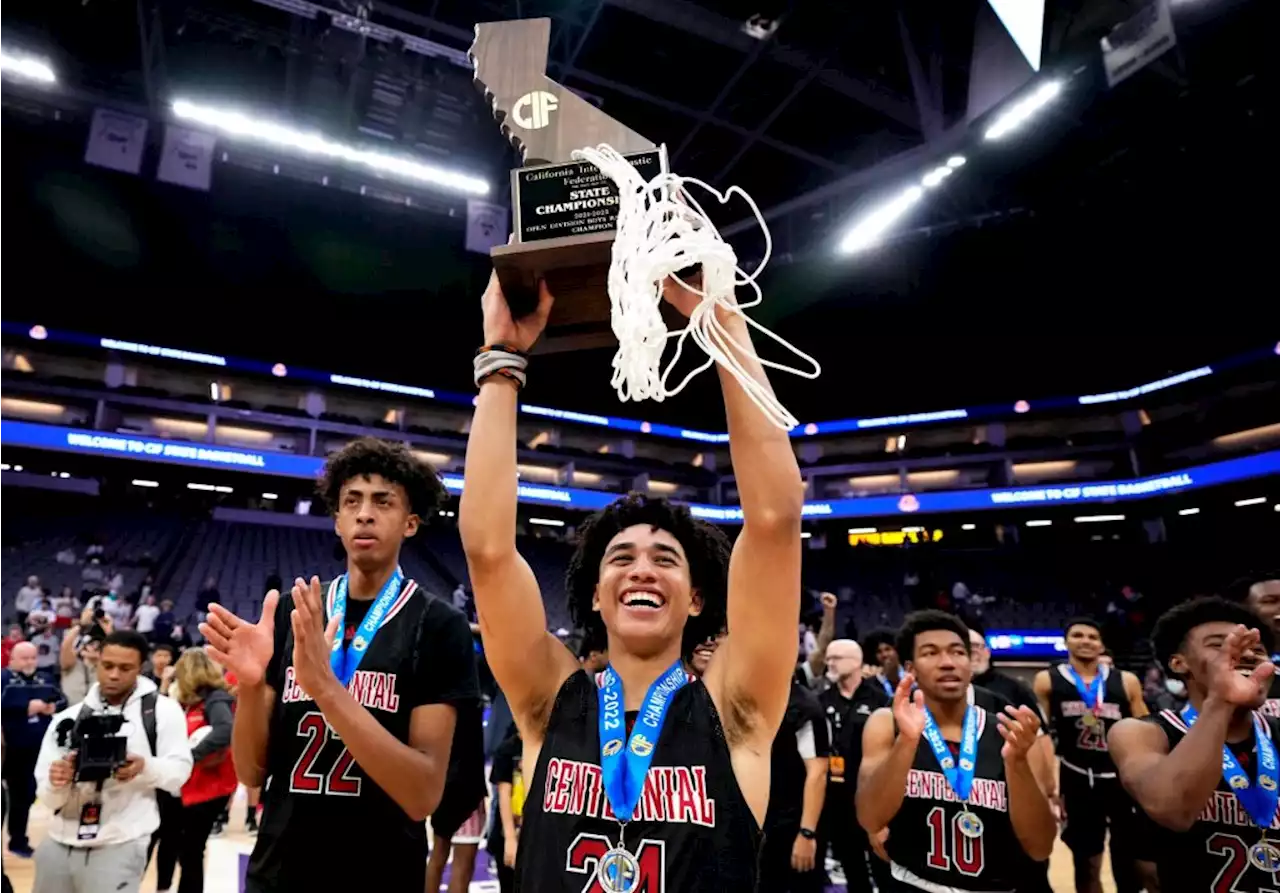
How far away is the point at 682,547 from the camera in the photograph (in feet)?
6.58

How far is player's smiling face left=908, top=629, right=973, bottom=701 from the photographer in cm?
336

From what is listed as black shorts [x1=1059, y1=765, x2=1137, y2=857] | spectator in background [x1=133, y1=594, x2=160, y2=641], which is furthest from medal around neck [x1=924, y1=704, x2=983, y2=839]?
spectator in background [x1=133, y1=594, x2=160, y2=641]

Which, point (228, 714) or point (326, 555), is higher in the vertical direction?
point (326, 555)

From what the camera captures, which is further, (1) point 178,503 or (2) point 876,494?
(2) point 876,494

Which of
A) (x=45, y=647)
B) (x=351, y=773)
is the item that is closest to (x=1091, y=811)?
(x=351, y=773)

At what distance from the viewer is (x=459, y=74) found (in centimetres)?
1282

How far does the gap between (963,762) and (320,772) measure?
2.53m

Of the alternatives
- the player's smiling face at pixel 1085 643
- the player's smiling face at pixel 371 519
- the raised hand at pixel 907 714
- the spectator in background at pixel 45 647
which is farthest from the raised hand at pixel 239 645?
the spectator in background at pixel 45 647

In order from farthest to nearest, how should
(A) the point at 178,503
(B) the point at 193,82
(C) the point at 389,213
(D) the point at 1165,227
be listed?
1. (A) the point at 178,503
2. (C) the point at 389,213
3. (D) the point at 1165,227
4. (B) the point at 193,82

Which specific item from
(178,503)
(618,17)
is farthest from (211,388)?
(618,17)

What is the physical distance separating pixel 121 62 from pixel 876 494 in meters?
20.6

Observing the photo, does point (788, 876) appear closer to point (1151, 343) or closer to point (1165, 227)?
point (1165, 227)

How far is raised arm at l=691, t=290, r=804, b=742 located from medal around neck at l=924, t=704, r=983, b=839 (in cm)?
165

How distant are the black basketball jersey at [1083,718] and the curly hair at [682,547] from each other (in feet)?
15.8
